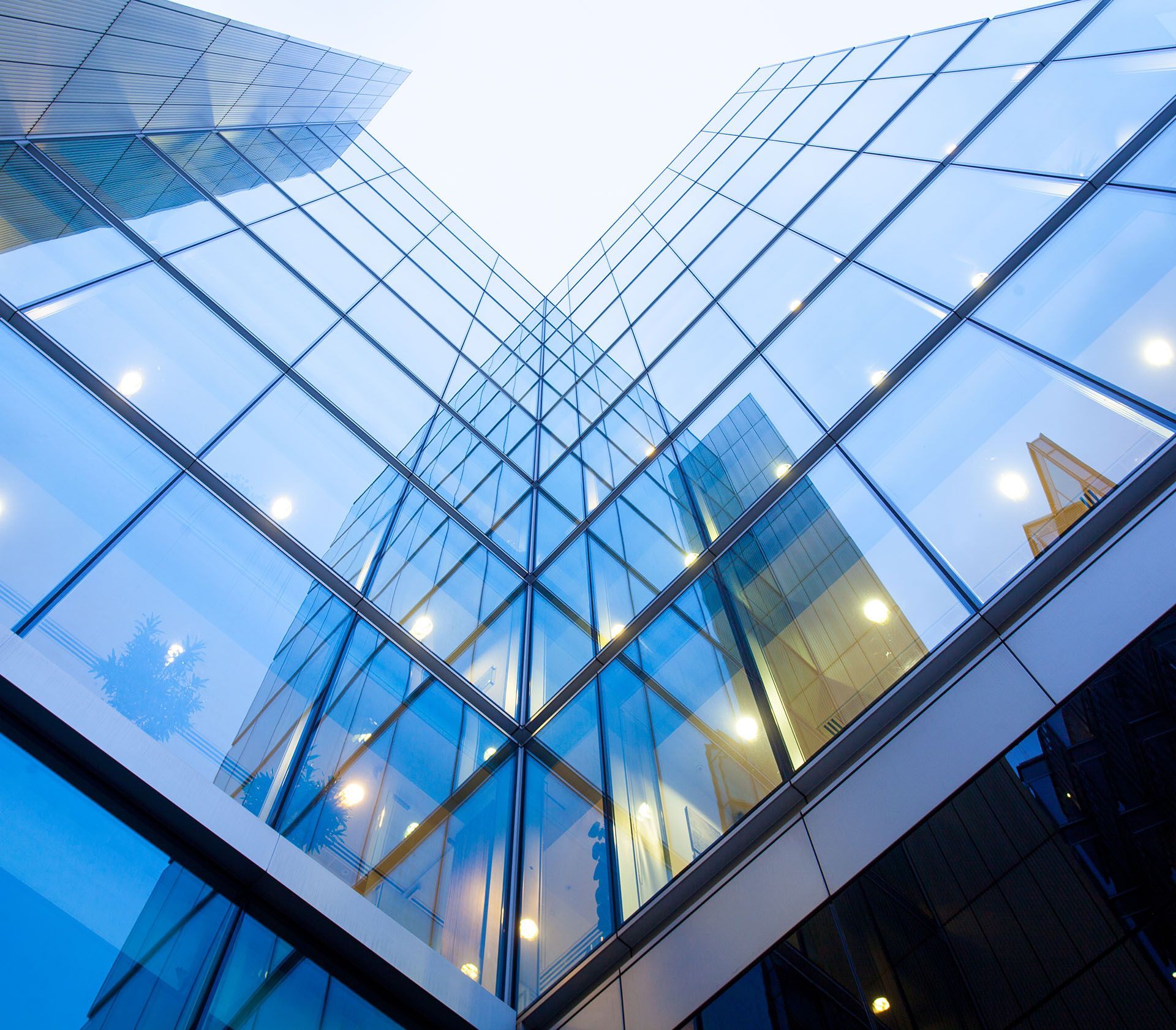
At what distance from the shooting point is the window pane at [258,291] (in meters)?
10.0

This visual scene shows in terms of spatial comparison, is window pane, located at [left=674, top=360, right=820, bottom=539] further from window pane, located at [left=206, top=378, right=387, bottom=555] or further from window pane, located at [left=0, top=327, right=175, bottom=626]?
window pane, located at [left=0, top=327, right=175, bottom=626]

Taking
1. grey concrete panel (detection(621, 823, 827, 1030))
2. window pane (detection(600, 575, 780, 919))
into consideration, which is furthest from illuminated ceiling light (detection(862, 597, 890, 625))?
grey concrete panel (detection(621, 823, 827, 1030))

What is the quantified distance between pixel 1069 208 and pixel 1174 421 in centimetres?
339

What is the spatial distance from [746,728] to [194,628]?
4.76m

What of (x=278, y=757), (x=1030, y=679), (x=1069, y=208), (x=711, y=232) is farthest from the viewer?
(x=711, y=232)

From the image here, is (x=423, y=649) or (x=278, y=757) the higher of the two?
(x=423, y=649)

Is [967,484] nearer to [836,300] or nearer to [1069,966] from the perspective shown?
[1069,966]

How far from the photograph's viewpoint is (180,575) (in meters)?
6.65

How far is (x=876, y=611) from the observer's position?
614cm

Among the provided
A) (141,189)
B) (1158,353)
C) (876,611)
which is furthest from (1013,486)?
(141,189)

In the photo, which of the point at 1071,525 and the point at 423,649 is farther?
the point at 423,649

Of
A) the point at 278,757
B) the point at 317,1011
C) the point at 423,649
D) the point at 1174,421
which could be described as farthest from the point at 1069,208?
the point at 317,1011

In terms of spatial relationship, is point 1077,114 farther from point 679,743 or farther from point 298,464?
point 298,464

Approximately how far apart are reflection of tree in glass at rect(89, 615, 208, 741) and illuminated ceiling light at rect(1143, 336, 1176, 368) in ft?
24.7
